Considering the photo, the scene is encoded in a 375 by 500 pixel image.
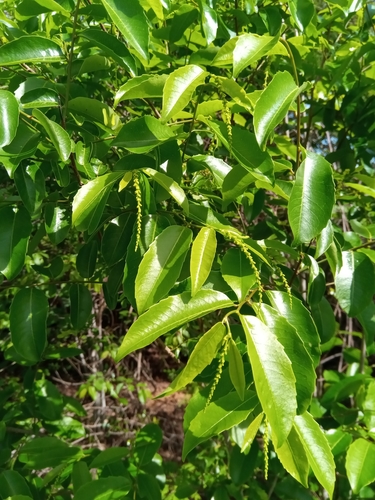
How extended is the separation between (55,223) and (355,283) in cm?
73

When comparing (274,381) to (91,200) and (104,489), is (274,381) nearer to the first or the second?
(91,200)

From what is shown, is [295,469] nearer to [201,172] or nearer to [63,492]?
[201,172]

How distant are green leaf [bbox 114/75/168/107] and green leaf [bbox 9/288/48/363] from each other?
0.55m

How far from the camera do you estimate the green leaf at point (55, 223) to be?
107 cm

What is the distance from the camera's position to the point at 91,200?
0.78 meters

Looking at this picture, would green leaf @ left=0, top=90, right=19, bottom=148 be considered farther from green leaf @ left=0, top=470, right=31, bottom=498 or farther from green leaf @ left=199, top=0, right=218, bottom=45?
green leaf @ left=0, top=470, right=31, bottom=498

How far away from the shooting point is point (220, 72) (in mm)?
1433

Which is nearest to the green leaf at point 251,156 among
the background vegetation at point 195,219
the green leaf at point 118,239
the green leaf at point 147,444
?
the background vegetation at point 195,219

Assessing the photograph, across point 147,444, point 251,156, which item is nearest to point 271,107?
point 251,156

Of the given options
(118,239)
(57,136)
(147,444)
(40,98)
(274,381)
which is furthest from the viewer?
(147,444)

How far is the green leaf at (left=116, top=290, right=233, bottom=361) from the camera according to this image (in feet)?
2.16

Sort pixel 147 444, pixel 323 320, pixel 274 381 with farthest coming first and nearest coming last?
pixel 147 444
pixel 323 320
pixel 274 381

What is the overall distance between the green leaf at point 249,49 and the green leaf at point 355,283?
1.79 ft

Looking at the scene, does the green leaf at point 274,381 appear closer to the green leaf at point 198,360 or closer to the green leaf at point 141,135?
the green leaf at point 198,360
